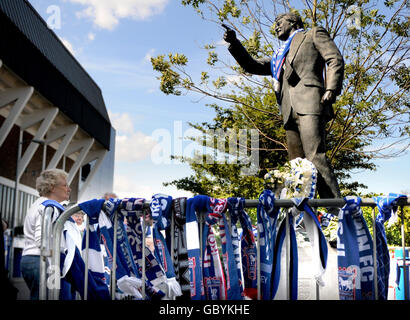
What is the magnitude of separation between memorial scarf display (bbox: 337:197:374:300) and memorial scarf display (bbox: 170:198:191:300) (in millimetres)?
977

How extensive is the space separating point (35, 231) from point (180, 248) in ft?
5.77

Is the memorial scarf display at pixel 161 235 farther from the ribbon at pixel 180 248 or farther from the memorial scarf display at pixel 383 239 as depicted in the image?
the memorial scarf display at pixel 383 239

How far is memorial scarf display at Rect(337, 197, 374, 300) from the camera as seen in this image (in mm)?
2928

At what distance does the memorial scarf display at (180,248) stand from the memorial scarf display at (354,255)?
0.98m

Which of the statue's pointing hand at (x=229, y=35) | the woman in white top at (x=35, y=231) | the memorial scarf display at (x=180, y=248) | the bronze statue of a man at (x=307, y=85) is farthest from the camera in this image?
the statue's pointing hand at (x=229, y=35)

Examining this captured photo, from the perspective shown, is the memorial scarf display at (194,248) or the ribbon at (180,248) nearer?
the memorial scarf display at (194,248)

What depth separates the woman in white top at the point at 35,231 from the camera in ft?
14.1

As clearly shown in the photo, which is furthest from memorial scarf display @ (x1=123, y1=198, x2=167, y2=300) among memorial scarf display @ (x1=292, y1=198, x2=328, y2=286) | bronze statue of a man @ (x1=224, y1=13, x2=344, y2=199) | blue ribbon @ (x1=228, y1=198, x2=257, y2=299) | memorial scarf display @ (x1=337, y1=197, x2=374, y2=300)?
bronze statue of a man @ (x1=224, y1=13, x2=344, y2=199)

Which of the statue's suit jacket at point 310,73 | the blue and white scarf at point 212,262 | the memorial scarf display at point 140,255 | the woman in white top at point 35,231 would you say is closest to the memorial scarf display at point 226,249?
the blue and white scarf at point 212,262

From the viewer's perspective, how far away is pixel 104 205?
129 inches

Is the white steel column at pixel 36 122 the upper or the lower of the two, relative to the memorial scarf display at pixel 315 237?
upper

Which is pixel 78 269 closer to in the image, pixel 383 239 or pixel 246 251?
pixel 246 251

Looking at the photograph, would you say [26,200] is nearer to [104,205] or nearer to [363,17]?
[363,17]

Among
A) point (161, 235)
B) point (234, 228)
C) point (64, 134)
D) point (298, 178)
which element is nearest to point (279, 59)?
point (298, 178)
